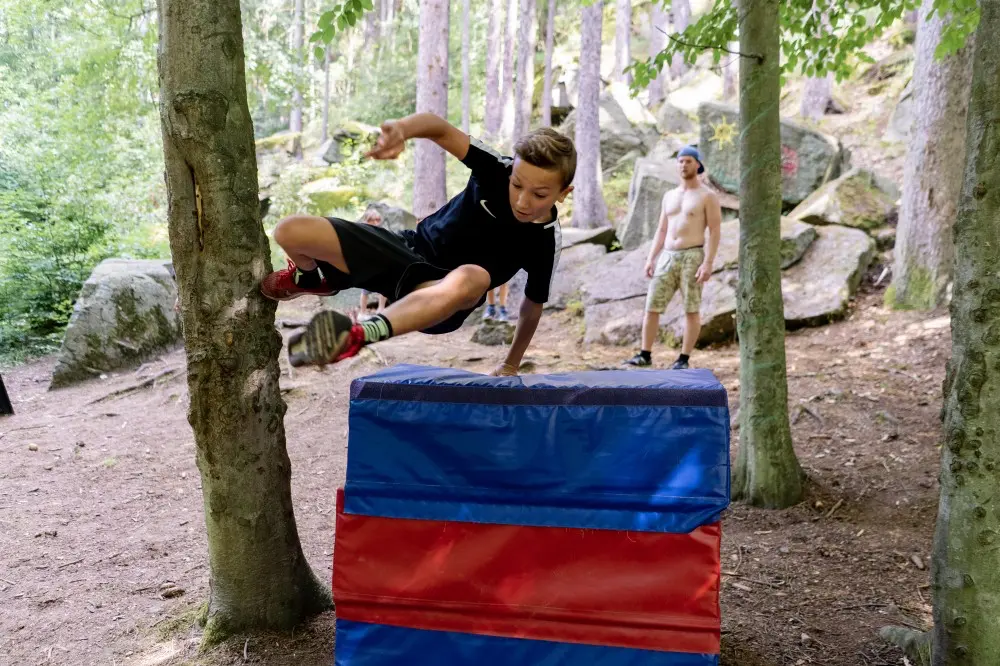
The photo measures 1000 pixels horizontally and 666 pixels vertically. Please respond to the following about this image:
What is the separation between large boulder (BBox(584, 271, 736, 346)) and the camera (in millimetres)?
7691

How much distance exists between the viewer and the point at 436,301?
2.52 m

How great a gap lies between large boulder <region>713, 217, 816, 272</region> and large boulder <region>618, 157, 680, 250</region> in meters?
3.01

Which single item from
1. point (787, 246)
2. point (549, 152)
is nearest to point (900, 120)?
point (787, 246)

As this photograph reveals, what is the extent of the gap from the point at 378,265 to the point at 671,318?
19.7 feet

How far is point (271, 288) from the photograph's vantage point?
8.33 ft

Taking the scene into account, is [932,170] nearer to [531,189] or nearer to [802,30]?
[802,30]

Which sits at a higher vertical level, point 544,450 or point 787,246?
point 787,246

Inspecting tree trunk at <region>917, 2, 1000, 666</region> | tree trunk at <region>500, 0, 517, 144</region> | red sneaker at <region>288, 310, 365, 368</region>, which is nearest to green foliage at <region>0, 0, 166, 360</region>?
red sneaker at <region>288, 310, 365, 368</region>

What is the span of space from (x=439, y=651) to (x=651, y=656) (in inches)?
26.0

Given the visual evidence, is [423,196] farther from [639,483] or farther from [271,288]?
[639,483]

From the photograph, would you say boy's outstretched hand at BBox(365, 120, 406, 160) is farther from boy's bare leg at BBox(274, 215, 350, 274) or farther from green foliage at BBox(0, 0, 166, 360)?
green foliage at BBox(0, 0, 166, 360)

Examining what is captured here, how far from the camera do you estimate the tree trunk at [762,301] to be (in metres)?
3.89

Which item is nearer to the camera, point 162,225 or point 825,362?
point 825,362

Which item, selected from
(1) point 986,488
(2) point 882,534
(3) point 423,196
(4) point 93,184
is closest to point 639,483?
(1) point 986,488
